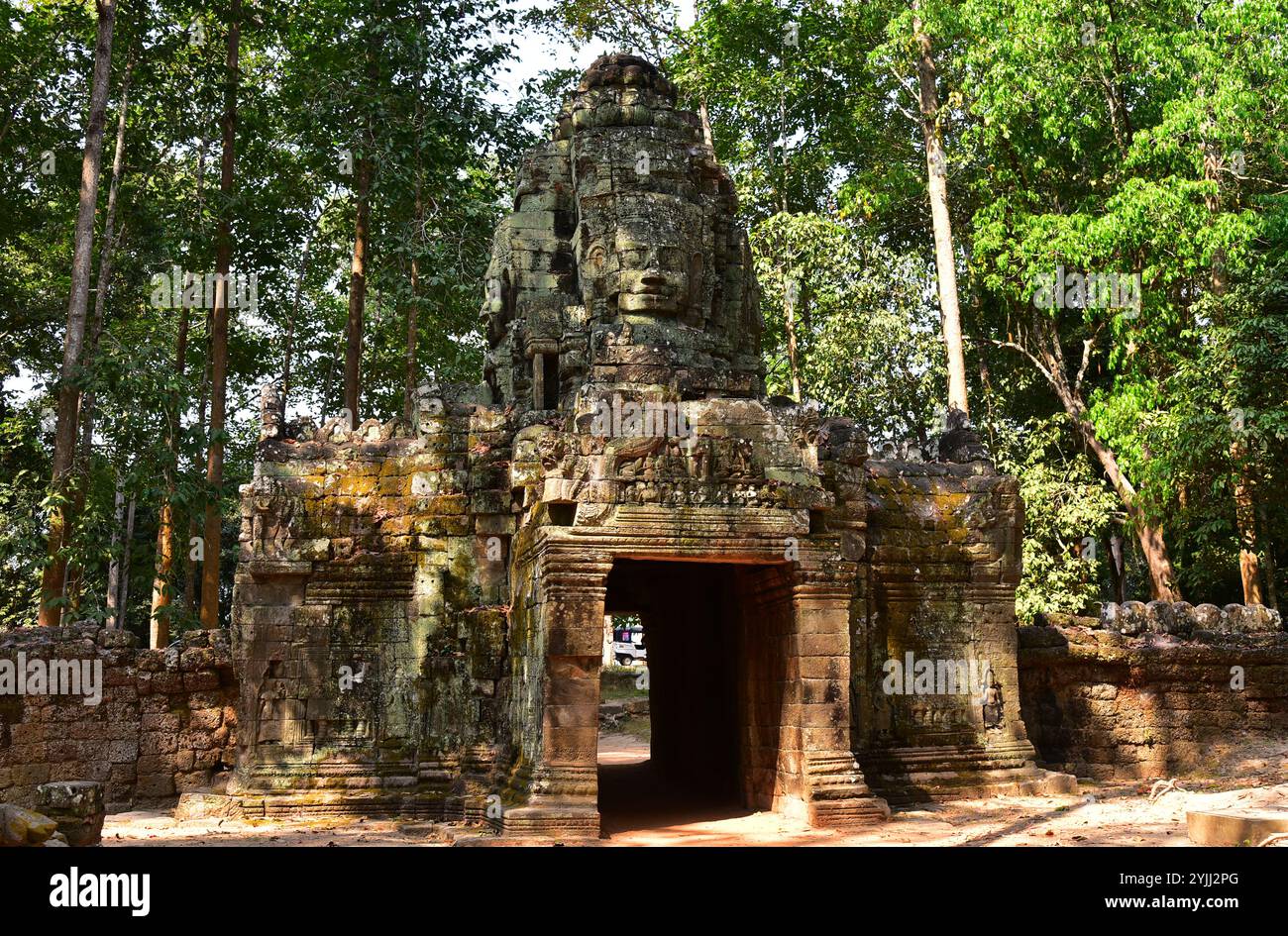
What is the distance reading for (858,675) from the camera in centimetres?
1226

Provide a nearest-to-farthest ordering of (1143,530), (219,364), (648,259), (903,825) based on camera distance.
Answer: (903,825) → (648,259) → (219,364) → (1143,530)

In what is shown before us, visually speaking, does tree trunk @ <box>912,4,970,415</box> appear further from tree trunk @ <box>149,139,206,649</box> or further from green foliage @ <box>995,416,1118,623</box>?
tree trunk @ <box>149,139,206,649</box>

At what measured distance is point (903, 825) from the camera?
10625mm

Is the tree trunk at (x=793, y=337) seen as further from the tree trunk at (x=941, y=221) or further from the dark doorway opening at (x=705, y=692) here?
the dark doorway opening at (x=705, y=692)

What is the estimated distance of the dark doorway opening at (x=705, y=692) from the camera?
11484mm

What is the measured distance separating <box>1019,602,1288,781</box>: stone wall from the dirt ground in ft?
2.00

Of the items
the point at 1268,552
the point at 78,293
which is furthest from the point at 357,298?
the point at 1268,552

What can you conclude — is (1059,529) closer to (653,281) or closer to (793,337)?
(793,337)

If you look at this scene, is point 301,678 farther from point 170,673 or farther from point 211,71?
point 211,71

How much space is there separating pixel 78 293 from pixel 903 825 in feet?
42.9

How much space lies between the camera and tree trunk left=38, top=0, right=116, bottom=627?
1650cm

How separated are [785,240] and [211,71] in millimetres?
11616

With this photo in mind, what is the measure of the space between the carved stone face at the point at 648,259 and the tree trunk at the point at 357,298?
881cm

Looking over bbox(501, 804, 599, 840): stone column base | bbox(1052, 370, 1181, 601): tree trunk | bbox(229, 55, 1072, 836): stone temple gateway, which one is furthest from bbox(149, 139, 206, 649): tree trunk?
bbox(1052, 370, 1181, 601): tree trunk
